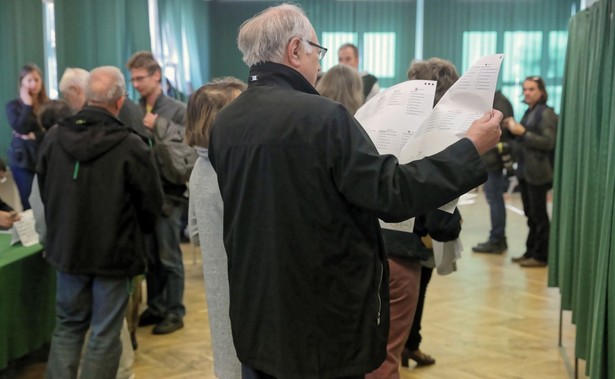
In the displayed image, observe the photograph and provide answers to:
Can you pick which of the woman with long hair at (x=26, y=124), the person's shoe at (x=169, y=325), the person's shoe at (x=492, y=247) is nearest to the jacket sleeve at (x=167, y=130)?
the person's shoe at (x=169, y=325)

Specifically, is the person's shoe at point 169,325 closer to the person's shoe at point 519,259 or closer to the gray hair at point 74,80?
the gray hair at point 74,80

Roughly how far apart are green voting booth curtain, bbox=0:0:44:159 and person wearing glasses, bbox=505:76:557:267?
13.1 feet

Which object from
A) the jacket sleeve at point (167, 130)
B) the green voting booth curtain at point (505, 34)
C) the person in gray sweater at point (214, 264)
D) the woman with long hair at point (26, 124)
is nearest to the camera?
the person in gray sweater at point (214, 264)

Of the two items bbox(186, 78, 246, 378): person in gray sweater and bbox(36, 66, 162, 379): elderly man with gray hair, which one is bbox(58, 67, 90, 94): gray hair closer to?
bbox(36, 66, 162, 379): elderly man with gray hair

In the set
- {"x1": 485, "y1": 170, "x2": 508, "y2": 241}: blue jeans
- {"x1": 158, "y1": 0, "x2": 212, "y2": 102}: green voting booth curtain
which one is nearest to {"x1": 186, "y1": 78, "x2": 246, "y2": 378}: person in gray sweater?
{"x1": 485, "y1": 170, "x2": 508, "y2": 241}: blue jeans

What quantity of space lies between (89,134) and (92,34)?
12.9 feet

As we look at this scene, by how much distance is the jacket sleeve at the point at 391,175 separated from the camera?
5.41 feet

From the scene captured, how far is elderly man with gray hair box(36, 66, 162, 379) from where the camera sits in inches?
121

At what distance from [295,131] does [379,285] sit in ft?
1.38

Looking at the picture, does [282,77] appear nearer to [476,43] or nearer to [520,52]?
[476,43]

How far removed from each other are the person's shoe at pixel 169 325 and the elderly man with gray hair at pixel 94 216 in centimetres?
130

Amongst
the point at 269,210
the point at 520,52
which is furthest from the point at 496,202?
the point at 520,52

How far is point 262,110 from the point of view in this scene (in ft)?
5.82

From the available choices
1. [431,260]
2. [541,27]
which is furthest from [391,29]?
[431,260]
